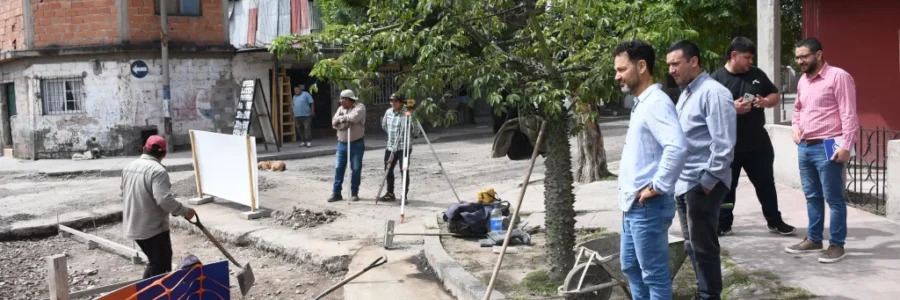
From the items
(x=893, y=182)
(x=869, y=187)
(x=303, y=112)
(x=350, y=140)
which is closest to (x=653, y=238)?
(x=893, y=182)

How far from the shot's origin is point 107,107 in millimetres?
19609

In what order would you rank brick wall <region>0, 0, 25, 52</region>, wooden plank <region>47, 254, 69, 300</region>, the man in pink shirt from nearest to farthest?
wooden plank <region>47, 254, 69, 300</region>
the man in pink shirt
brick wall <region>0, 0, 25, 52</region>

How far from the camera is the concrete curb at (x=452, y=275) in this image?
621cm

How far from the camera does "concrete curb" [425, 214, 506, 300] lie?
621 cm

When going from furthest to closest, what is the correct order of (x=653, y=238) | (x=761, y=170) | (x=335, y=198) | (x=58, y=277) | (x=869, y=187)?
1. (x=335, y=198)
2. (x=869, y=187)
3. (x=761, y=170)
4. (x=58, y=277)
5. (x=653, y=238)

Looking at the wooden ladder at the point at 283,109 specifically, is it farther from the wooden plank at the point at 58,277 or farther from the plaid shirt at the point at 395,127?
the wooden plank at the point at 58,277

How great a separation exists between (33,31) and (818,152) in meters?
18.6

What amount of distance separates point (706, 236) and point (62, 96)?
18481mm

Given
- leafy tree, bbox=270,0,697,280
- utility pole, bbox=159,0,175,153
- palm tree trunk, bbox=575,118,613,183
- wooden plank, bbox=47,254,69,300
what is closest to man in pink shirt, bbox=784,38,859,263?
leafy tree, bbox=270,0,697,280

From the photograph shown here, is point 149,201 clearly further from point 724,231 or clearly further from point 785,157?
point 785,157

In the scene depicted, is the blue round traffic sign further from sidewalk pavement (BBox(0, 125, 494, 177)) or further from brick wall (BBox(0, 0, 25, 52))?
brick wall (BBox(0, 0, 25, 52))

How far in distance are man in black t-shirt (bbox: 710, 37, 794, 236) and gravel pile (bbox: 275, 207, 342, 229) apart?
491 cm

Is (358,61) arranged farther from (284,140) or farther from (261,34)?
(261,34)

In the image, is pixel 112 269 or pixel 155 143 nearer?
pixel 155 143
